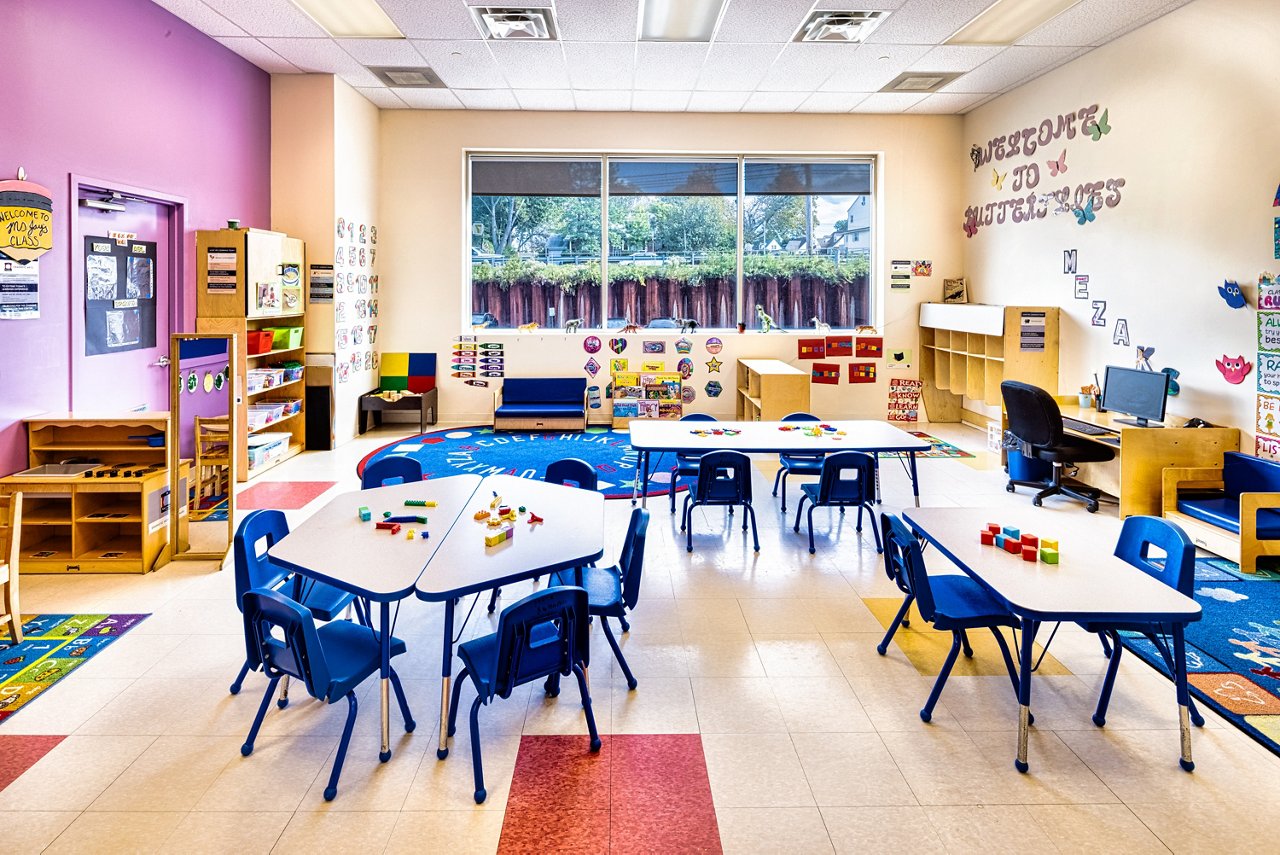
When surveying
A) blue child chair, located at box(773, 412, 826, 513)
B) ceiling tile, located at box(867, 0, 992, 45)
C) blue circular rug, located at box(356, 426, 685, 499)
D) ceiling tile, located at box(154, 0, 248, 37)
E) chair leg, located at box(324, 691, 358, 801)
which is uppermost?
ceiling tile, located at box(867, 0, 992, 45)

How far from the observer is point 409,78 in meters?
8.96

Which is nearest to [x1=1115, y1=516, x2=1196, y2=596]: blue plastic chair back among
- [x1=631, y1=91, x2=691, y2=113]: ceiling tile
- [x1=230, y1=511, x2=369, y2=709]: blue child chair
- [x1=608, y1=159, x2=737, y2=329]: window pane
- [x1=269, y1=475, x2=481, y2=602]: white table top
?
[x1=269, y1=475, x2=481, y2=602]: white table top

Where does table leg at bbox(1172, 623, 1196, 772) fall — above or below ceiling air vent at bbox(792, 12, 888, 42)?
below

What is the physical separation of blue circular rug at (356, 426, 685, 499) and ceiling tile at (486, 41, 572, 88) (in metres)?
3.74

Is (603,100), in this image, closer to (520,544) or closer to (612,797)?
(520,544)

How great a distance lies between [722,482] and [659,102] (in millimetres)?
5939

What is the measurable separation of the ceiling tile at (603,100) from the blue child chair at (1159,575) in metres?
7.39

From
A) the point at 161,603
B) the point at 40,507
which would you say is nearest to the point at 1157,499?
the point at 161,603

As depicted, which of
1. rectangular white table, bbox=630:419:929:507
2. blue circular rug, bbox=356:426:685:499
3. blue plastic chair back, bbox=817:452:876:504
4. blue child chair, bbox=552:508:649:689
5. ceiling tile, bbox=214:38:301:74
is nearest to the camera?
blue child chair, bbox=552:508:649:689

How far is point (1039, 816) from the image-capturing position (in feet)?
9.37

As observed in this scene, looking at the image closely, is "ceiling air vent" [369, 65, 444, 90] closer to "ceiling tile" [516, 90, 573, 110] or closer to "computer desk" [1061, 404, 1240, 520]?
"ceiling tile" [516, 90, 573, 110]

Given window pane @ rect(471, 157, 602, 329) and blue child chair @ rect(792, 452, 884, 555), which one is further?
window pane @ rect(471, 157, 602, 329)

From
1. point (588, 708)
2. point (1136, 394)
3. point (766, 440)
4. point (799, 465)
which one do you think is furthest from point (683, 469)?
point (1136, 394)

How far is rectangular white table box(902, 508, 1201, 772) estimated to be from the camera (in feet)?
9.88
